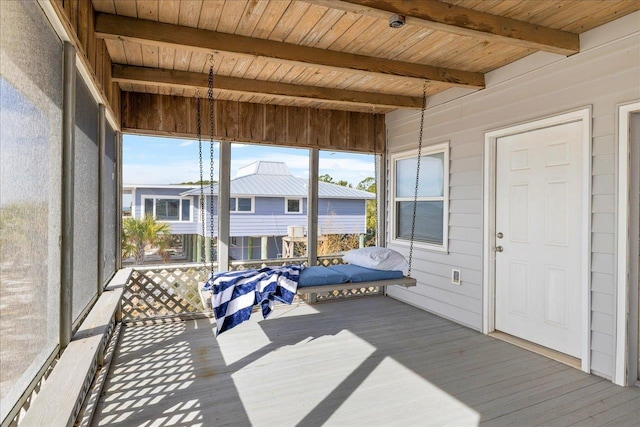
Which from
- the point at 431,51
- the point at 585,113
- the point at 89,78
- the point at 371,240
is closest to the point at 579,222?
the point at 585,113

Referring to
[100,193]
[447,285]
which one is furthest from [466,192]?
[100,193]

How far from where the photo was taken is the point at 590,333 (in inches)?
115

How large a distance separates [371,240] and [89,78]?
4159mm

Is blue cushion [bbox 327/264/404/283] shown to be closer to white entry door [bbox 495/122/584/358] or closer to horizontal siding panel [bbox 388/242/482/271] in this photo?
horizontal siding panel [bbox 388/242/482/271]

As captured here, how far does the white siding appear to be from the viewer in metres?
2.79

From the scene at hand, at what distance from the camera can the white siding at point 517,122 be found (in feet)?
9.14

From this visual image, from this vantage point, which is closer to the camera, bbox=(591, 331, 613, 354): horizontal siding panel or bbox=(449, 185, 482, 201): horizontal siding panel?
bbox=(591, 331, 613, 354): horizontal siding panel

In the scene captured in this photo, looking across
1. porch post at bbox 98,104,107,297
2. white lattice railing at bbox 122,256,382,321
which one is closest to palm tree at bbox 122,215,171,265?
white lattice railing at bbox 122,256,382,321

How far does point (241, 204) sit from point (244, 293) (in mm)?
1657

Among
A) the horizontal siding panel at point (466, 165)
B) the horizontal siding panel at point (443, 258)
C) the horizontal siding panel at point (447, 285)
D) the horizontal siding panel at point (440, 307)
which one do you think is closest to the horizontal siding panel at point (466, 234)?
the horizontal siding panel at point (443, 258)

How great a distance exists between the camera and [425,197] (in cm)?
490

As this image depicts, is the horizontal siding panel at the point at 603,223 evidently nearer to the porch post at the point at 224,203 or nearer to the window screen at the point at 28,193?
the window screen at the point at 28,193

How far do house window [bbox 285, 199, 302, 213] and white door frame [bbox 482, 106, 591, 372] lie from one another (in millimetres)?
2389

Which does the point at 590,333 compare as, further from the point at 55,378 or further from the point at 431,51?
the point at 55,378
